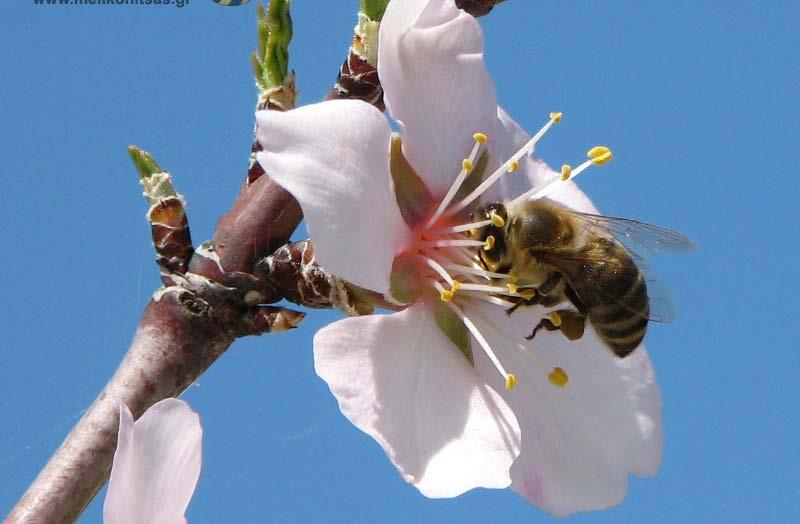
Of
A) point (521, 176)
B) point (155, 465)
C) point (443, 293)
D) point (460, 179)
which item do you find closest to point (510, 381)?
point (443, 293)

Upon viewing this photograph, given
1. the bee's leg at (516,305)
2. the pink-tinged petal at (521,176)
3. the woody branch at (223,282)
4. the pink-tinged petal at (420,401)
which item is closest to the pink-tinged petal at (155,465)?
the woody branch at (223,282)

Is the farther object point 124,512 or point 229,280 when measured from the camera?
point 229,280

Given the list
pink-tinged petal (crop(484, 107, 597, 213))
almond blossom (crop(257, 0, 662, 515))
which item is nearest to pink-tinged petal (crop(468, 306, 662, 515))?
almond blossom (crop(257, 0, 662, 515))

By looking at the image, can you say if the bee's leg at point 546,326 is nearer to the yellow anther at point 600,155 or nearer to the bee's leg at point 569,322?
the bee's leg at point 569,322

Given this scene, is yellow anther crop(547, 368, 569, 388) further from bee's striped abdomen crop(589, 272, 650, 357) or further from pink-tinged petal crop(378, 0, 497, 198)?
pink-tinged petal crop(378, 0, 497, 198)

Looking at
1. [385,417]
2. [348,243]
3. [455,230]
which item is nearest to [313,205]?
[348,243]

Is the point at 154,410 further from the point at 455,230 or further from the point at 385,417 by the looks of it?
the point at 455,230
